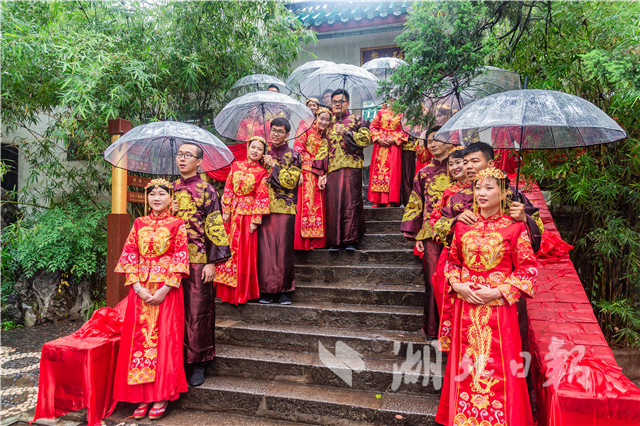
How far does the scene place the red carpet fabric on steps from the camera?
2268mm

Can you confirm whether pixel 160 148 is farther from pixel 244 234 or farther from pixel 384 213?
pixel 384 213

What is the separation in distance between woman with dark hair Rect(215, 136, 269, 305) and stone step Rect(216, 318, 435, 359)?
1.08 feet

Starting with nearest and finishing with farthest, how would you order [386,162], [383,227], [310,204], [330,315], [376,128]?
[330,315] → [310,204] → [383,227] → [386,162] → [376,128]

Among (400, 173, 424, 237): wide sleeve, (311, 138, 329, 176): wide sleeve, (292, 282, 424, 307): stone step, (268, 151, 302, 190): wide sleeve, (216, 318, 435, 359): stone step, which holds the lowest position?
(216, 318, 435, 359): stone step

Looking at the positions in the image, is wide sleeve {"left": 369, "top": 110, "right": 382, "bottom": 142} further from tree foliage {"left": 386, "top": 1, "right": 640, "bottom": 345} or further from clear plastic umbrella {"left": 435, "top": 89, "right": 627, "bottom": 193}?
clear plastic umbrella {"left": 435, "top": 89, "right": 627, "bottom": 193}

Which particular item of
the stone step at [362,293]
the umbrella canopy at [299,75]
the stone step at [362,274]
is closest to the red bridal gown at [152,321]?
the stone step at [362,293]

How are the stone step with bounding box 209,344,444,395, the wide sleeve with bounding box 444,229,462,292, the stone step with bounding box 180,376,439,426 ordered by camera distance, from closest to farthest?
1. the wide sleeve with bounding box 444,229,462,292
2. the stone step with bounding box 180,376,439,426
3. the stone step with bounding box 209,344,444,395

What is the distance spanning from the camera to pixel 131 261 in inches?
128

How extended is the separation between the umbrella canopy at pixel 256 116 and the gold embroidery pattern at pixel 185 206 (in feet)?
3.68

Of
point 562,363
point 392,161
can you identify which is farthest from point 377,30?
point 562,363

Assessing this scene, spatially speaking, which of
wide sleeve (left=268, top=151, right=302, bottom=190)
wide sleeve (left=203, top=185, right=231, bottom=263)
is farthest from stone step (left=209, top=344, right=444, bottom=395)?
wide sleeve (left=268, top=151, right=302, bottom=190)

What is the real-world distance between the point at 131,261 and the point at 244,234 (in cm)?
132

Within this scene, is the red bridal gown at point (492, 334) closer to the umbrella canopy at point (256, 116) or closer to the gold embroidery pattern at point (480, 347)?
the gold embroidery pattern at point (480, 347)

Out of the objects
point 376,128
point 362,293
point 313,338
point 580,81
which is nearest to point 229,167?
point 376,128
